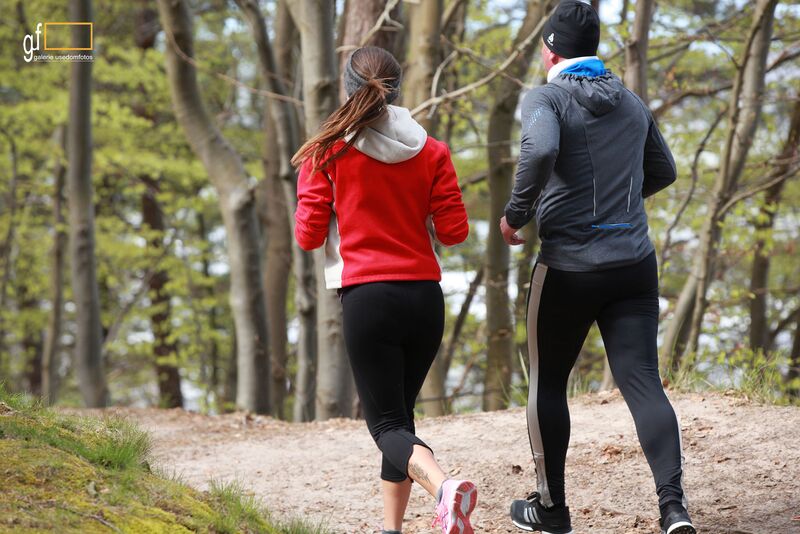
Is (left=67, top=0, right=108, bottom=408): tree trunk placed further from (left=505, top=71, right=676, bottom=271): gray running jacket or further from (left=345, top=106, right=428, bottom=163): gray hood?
(left=505, top=71, right=676, bottom=271): gray running jacket

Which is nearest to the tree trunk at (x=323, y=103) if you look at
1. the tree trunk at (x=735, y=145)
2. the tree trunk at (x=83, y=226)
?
the tree trunk at (x=735, y=145)

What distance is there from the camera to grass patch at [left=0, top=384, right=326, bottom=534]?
8.98 feet

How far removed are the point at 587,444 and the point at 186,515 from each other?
9.62ft

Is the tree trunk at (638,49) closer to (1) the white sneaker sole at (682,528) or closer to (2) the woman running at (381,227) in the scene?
(2) the woman running at (381,227)

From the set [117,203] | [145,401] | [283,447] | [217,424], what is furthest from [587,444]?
[145,401]

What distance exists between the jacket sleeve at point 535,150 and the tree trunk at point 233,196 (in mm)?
6428

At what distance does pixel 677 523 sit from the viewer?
3.13 meters

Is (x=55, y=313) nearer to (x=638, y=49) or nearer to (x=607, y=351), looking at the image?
(x=638, y=49)

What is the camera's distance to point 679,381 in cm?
629

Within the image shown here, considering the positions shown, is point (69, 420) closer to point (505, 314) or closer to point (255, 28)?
point (255, 28)

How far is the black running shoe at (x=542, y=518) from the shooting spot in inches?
141

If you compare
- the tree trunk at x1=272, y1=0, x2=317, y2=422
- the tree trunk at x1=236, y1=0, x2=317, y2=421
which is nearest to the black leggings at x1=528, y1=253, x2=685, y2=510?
the tree trunk at x1=272, y1=0, x2=317, y2=422

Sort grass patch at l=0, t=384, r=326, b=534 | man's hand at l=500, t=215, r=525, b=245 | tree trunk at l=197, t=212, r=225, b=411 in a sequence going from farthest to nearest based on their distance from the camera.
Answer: tree trunk at l=197, t=212, r=225, b=411, man's hand at l=500, t=215, r=525, b=245, grass patch at l=0, t=384, r=326, b=534

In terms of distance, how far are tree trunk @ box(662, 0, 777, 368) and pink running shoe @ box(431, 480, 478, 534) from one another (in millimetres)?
5077
